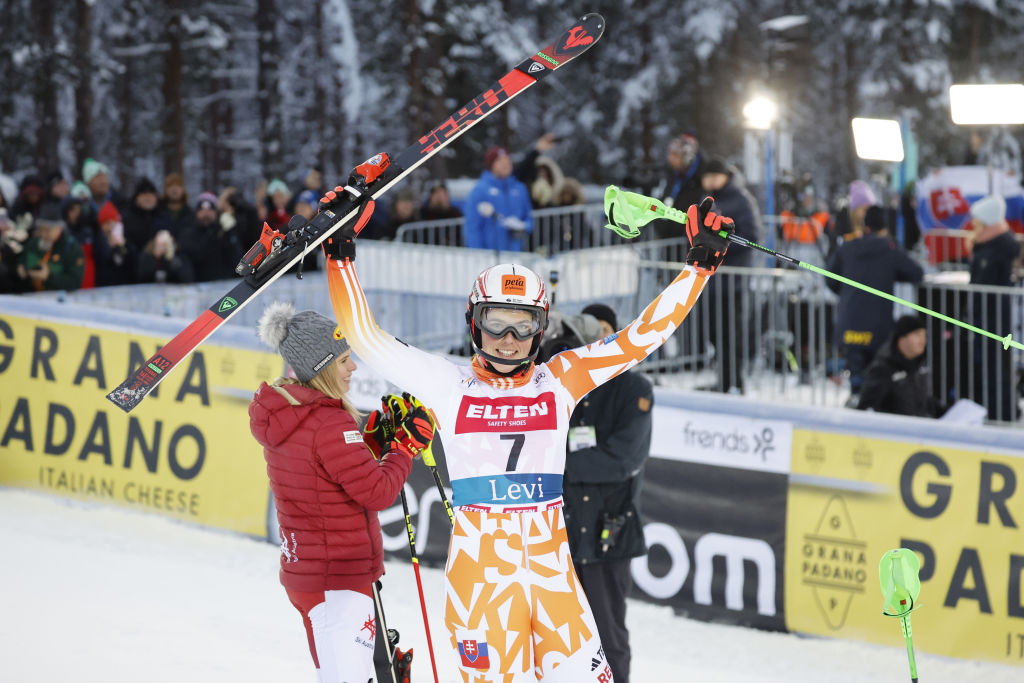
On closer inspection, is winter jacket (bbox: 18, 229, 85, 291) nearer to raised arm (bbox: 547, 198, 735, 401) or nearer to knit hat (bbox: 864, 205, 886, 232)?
knit hat (bbox: 864, 205, 886, 232)

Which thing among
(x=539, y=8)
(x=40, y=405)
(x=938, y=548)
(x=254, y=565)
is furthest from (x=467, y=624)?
(x=539, y=8)

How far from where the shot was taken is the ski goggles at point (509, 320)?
4270 millimetres

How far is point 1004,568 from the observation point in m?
6.54

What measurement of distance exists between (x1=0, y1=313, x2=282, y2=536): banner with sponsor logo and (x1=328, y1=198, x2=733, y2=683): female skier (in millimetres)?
4355

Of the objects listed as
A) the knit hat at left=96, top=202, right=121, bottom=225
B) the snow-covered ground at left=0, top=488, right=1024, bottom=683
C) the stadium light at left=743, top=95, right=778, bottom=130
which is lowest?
Result: the snow-covered ground at left=0, top=488, right=1024, bottom=683

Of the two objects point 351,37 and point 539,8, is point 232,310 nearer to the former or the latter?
point 351,37

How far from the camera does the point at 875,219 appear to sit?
10.3m

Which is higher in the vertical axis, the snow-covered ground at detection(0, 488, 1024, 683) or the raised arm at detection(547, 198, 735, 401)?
the raised arm at detection(547, 198, 735, 401)

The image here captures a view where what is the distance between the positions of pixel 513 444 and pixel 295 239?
1.01m

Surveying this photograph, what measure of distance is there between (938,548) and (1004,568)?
0.34m

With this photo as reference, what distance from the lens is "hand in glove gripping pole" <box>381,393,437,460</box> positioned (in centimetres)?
456

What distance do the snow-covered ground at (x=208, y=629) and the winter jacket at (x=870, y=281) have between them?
3.57 metres

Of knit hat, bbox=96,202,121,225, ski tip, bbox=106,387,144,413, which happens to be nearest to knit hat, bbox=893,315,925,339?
ski tip, bbox=106,387,144,413

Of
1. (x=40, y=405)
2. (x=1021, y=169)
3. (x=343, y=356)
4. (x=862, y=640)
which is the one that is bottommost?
(x=862, y=640)
